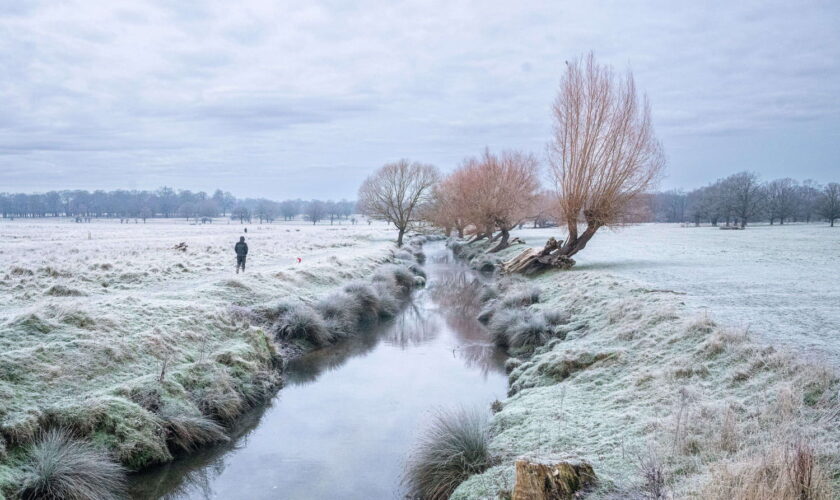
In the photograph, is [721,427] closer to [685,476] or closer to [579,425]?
[685,476]

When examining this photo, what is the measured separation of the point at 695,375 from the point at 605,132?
18.2 meters

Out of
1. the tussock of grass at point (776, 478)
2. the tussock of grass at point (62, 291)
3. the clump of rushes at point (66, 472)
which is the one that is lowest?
the clump of rushes at point (66, 472)

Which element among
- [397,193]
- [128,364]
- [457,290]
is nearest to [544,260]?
[457,290]

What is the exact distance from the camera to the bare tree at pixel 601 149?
23.5 meters

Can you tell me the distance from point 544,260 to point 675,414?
20.1 metres

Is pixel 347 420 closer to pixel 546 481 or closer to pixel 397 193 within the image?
pixel 546 481

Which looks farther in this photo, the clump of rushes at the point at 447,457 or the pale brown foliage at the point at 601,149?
the pale brown foliage at the point at 601,149

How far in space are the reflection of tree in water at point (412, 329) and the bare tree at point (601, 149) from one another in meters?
9.64

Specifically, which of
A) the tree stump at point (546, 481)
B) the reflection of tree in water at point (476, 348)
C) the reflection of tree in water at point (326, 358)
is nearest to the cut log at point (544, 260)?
the reflection of tree in water at point (476, 348)

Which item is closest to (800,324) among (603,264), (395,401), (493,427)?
(493,427)

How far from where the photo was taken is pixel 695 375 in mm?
7863

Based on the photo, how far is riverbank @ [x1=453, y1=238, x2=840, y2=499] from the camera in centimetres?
463

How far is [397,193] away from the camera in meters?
52.4

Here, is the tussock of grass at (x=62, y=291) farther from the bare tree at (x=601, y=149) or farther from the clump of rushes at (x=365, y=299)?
the bare tree at (x=601, y=149)
